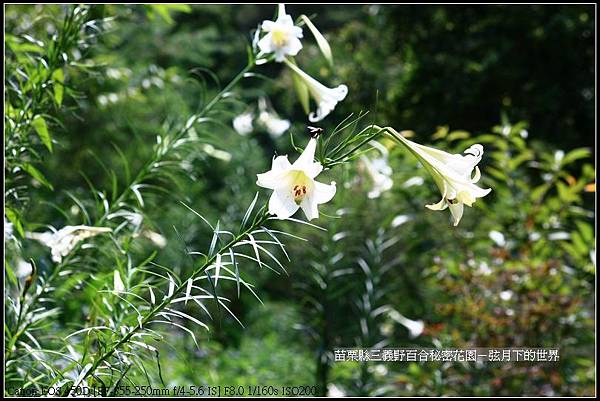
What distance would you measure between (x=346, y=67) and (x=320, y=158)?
3996mm

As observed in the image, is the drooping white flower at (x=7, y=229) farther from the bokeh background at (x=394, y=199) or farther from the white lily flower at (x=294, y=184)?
the white lily flower at (x=294, y=184)

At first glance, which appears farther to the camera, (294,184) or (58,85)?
(58,85)

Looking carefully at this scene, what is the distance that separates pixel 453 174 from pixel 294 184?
0.68 ft

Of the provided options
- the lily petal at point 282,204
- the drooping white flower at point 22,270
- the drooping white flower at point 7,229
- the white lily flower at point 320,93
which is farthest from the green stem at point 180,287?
the drooping white flower at point 22,270

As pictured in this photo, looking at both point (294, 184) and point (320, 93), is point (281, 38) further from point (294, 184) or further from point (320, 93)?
point (294, 184)

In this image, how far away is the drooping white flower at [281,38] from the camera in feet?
4.22

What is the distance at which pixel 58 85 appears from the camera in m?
1.43

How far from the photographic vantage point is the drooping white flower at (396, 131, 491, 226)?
0.92 metres

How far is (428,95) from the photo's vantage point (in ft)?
15.6

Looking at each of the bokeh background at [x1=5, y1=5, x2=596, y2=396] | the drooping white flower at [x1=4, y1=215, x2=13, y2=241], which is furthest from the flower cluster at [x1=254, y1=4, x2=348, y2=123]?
the drooping white flower at [x1=4, y1=215, x2=13, y2=241]

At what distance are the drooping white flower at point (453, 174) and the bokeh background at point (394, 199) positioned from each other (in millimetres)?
706

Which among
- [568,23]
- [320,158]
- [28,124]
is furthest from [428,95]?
[320,158]

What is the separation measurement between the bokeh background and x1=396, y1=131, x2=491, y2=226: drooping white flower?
2.32 ft

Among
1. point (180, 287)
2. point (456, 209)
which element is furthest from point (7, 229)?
point (456, 209)
